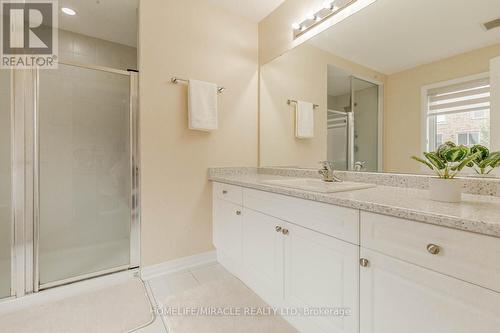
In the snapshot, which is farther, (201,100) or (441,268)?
(201,100)

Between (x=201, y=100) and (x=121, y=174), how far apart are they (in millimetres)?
898

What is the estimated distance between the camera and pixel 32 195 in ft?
4.92

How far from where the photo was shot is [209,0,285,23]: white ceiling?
6.77ft

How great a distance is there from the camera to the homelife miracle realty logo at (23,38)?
4.85ft

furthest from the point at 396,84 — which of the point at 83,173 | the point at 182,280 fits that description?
the point at 83,173

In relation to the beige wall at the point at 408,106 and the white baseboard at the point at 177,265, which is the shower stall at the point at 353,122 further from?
the white baseboard at the point at 177,265

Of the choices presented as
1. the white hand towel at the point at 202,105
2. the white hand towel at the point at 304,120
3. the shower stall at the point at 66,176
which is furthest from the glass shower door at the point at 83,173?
the white hand towel at the point at 304,120

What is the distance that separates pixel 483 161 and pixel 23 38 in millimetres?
2816

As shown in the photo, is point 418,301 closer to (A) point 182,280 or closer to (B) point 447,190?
(B) point 447,190

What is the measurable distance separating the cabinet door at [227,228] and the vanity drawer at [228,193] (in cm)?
4

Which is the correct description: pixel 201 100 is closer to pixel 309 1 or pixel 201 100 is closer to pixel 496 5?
pixel 309 1

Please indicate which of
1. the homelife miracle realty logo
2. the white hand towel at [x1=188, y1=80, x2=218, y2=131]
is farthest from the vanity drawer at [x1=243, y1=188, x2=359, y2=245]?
the homelife miracle realty logo

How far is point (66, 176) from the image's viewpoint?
5.58 feet

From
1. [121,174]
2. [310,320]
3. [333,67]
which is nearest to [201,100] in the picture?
[121,174]
